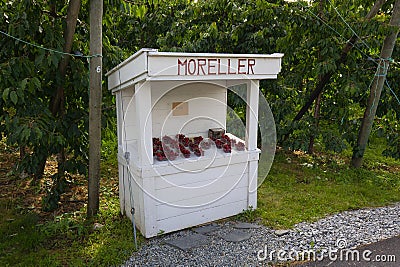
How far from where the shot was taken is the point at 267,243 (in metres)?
3.16

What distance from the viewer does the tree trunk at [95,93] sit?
10.6 feet

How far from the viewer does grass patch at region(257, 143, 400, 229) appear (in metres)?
3.89

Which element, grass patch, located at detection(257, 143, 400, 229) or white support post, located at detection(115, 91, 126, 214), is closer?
white support post, located at detection(115, 91, 126, 214)

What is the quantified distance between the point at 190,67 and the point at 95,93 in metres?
1.05

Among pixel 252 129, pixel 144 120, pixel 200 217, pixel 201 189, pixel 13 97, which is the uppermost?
pixel 13 97

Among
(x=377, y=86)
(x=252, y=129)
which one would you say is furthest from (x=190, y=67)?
(x=377, y=86)

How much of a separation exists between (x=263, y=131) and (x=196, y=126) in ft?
3.27

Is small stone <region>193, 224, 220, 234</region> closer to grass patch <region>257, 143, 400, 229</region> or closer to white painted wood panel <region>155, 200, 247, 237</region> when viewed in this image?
white painted wood panel <region>155, 200, 247, 237</region>

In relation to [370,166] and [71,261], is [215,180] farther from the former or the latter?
[370,166]

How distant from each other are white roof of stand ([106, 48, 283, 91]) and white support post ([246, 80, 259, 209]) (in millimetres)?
210

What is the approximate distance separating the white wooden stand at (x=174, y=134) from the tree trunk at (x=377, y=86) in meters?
2.22

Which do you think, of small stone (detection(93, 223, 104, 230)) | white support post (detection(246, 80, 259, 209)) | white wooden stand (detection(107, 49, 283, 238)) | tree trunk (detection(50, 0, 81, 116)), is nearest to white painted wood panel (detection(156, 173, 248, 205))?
white wooden stand (detection(107, 49, 283, 238))

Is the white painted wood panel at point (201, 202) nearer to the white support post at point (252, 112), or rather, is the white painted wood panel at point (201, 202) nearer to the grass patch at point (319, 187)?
the grass patch at point (319, 187)

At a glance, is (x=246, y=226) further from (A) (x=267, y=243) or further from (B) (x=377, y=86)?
(B) (x=377, y=86)
